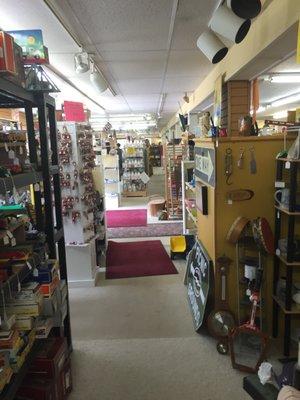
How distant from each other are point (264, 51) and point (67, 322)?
3021 millimetres

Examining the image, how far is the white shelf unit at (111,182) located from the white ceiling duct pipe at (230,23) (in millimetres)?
7652

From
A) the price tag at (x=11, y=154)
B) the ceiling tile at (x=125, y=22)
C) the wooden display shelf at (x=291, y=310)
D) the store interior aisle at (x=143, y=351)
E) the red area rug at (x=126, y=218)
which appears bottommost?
the store interior aisle at (x=143, y=351)

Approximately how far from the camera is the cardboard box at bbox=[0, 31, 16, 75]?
1.60m

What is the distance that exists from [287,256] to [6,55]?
7.75ft

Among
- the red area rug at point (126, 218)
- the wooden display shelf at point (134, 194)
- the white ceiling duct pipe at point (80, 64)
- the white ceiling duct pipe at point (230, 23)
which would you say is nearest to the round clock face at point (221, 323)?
the white ceiling duct pipe at point (230, 23)

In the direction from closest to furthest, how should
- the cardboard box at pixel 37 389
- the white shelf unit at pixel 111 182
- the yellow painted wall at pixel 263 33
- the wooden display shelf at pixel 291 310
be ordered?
the cardboard box at pixel 37 389 → the yellow painted wall at pixel 263 33 → the wooden display shelf at pixel 291 310 → the white shelf unit at pixel 111 182

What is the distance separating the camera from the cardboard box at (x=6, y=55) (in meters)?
1.60

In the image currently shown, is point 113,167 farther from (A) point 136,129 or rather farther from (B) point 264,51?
(A) point 136,129

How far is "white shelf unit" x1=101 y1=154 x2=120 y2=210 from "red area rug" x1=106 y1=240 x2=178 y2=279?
12.7 feet

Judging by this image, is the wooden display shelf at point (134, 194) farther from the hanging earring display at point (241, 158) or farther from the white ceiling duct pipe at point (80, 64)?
the hanging earring display at point (241, 158)

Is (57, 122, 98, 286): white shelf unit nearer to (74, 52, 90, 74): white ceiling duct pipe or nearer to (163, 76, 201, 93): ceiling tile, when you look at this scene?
(74, 52, 90, 74): white ceiling duct pipe

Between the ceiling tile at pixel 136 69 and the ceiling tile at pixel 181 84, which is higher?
the ceiling tile at pixel 181 84

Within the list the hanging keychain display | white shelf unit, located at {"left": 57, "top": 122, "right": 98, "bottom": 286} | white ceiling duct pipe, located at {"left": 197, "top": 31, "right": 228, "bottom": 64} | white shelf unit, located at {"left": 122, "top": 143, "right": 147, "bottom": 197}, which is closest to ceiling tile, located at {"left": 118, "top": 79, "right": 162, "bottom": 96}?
white shelf unit, located at {"left": 57, "top": 122, "right": 98, "bottom": 286}

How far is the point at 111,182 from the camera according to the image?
10391mm
